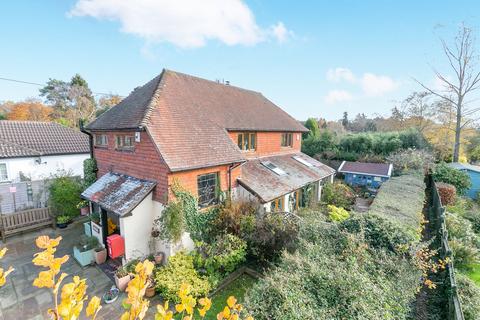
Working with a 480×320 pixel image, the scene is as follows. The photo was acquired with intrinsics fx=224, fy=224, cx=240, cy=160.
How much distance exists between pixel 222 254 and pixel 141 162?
5.42 metres

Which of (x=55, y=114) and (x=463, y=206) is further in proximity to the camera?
(x=55, y=114)

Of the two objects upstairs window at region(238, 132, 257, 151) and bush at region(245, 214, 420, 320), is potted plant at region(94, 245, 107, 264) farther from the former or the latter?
upstairs window at region(238, 132, 257, 151)

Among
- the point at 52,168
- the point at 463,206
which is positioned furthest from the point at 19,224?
the point at 463,206

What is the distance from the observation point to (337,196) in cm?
1669

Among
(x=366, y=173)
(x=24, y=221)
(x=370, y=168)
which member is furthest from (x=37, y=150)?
(x=370, y=168)

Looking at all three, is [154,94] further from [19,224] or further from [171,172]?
[19,224]

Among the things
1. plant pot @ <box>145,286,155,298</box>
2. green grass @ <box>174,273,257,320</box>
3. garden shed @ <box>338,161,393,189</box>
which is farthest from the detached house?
garden shed @ <box>338,161,393,189</box>

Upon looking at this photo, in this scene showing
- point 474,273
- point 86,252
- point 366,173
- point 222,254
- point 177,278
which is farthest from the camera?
point 366,173

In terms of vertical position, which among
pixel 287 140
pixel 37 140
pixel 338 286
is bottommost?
pixel 338 286

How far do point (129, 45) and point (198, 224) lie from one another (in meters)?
13.3

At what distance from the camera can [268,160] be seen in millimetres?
16766

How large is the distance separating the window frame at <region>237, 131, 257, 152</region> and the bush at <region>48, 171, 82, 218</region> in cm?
1046

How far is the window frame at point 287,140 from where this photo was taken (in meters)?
19.6

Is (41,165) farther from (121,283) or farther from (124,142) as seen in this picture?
(121,283)
